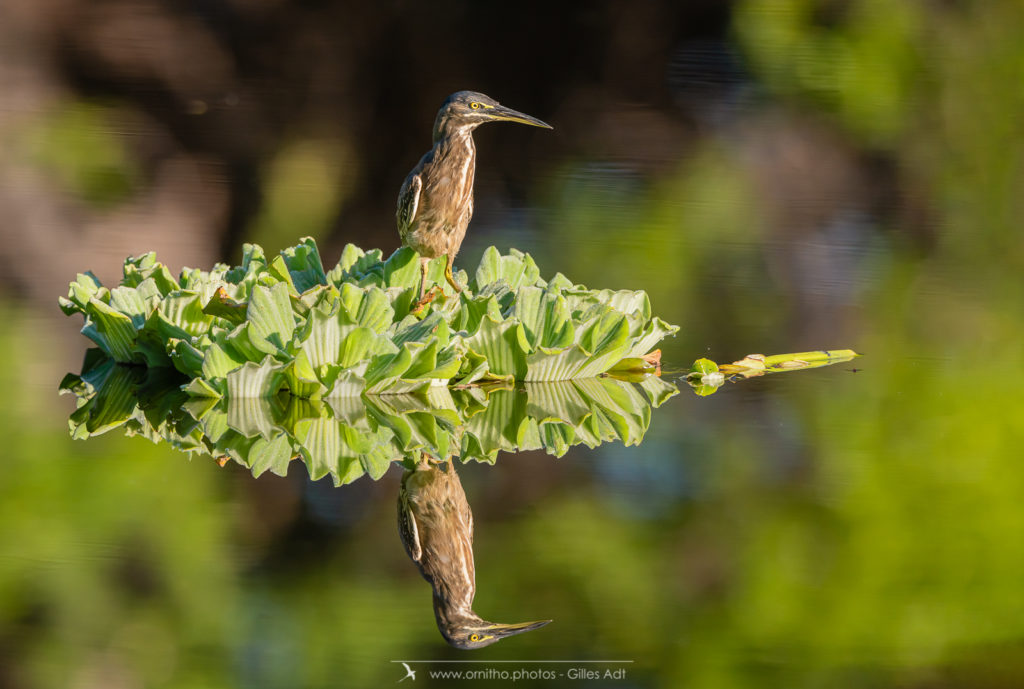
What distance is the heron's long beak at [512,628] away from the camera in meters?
1.14

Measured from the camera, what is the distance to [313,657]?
41.9 inches

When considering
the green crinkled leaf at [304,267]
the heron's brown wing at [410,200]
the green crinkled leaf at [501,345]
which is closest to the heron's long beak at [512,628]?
the green crinkled leaf at [501,345]

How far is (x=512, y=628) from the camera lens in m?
1.16

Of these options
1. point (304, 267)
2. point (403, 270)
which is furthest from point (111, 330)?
point (403, 270)

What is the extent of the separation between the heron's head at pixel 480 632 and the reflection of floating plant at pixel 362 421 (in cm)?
47

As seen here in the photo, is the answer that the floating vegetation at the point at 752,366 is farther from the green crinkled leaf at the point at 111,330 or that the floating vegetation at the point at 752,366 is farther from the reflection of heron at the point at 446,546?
the green crinkled leaf at the point at 111,330

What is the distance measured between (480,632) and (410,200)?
108 cm

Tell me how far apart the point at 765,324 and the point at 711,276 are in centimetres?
66

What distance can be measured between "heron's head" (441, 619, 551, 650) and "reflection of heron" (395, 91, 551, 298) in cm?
103

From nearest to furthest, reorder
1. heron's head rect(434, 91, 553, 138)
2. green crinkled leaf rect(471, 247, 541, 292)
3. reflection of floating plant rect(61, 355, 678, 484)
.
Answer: reflection of floating plant rect(61, 355, 678, 484)
heron's head rect(434, 91, 553, 138)
green crinkled leaf rect(471, 247, 541, 292)

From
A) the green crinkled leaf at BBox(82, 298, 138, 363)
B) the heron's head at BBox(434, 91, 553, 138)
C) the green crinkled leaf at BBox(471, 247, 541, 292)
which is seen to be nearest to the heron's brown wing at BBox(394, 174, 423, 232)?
the heron's head at BBox(434, 91, 553, 138)

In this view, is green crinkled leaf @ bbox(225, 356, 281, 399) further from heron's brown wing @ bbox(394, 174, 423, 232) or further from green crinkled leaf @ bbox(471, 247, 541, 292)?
green crinkled leaf @ bbox(471, 247, 541, 292)

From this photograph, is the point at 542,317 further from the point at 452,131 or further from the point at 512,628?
the point at 512,628

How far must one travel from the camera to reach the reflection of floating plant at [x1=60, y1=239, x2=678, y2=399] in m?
1.88
